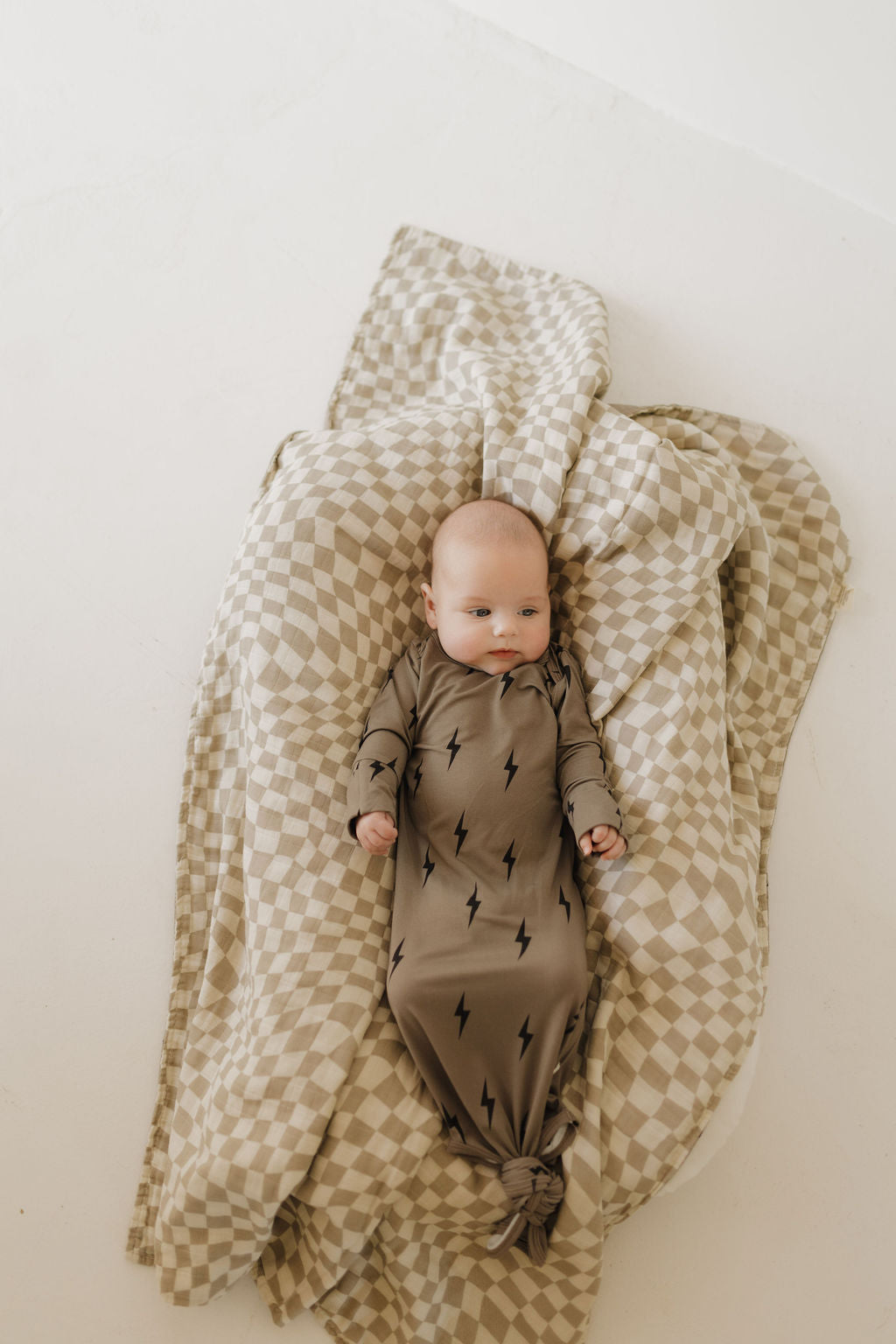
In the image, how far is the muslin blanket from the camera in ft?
3.97

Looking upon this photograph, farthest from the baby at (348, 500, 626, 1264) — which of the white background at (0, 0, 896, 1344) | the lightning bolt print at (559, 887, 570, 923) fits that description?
the white background at (0, 0, 896, 1344)

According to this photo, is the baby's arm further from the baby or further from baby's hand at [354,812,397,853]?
baby's hand at [354,812,397,853]

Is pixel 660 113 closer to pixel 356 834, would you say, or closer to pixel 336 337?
pixel 336 337

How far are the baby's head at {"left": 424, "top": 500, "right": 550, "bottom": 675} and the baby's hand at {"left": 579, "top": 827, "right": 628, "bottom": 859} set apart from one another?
0.27 metres

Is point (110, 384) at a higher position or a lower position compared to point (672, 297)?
lower

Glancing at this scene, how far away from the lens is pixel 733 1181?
1.33m

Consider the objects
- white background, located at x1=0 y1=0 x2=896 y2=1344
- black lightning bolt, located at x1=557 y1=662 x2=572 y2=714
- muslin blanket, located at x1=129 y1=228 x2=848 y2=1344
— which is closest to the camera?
muslin blanket, located at x1=129 y1=228 x2=848 y2=1344

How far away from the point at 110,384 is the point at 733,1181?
164 cm

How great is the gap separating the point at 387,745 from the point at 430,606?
227 mm

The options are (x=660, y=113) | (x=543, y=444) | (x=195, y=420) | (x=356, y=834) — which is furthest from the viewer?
(x=660, y=113)

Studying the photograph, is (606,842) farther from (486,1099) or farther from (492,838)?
(486,1099)

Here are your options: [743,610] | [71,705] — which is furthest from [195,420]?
[743,610]

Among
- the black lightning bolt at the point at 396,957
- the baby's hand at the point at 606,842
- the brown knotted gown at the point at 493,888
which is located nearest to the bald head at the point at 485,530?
the brown knotted gown at the point at 493,888

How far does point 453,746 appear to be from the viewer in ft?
4.45
